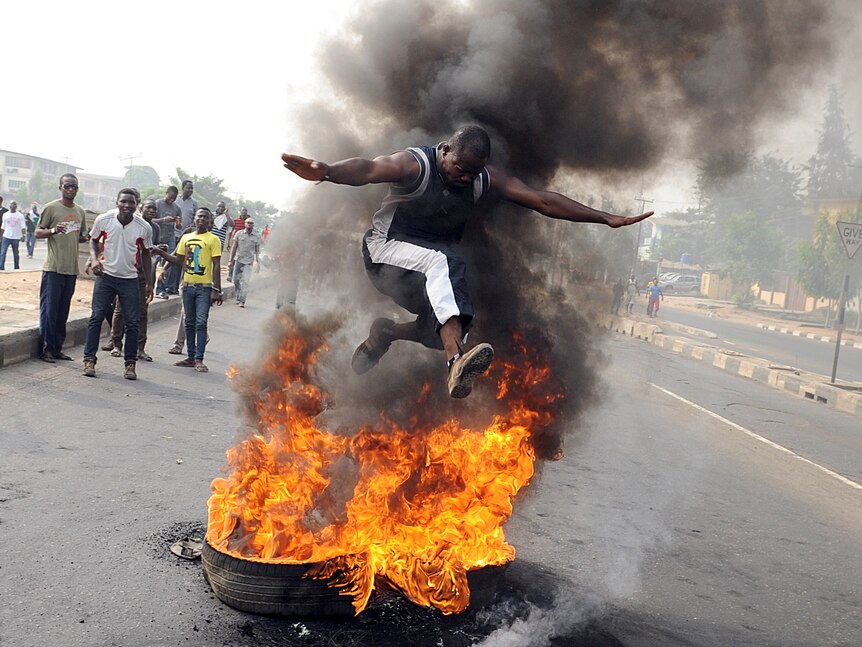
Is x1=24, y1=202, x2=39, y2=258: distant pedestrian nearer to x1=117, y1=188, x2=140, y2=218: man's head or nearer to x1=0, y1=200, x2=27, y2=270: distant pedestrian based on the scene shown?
x1=0, y1=200, x2=27, y2=270: distant pedestrian

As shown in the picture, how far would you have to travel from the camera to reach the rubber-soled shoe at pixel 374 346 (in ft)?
15.7

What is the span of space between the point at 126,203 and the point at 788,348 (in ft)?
84.8

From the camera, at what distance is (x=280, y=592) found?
151 inches

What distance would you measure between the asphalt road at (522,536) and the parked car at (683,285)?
174 feet

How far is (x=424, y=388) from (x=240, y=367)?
109cm

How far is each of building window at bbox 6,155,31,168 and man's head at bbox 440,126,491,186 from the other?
123718 millimetres

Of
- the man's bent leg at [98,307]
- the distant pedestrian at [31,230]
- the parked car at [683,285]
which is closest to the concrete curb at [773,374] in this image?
the man's bent leg at [98,307]

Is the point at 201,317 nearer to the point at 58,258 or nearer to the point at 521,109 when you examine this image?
the point at 58,258

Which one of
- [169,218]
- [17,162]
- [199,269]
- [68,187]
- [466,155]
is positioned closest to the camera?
[466,155]

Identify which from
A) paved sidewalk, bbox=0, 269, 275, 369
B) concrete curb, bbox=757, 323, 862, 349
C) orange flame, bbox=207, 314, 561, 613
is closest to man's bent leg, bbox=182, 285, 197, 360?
paved sidewalk, bbox=0, 269, 275, 369

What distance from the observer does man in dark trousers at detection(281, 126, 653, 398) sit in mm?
4070

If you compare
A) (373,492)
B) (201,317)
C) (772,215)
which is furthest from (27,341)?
(772,215)

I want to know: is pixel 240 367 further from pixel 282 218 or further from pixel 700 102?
pixel 700 102

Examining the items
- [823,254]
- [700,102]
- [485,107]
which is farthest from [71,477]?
[823,254]
